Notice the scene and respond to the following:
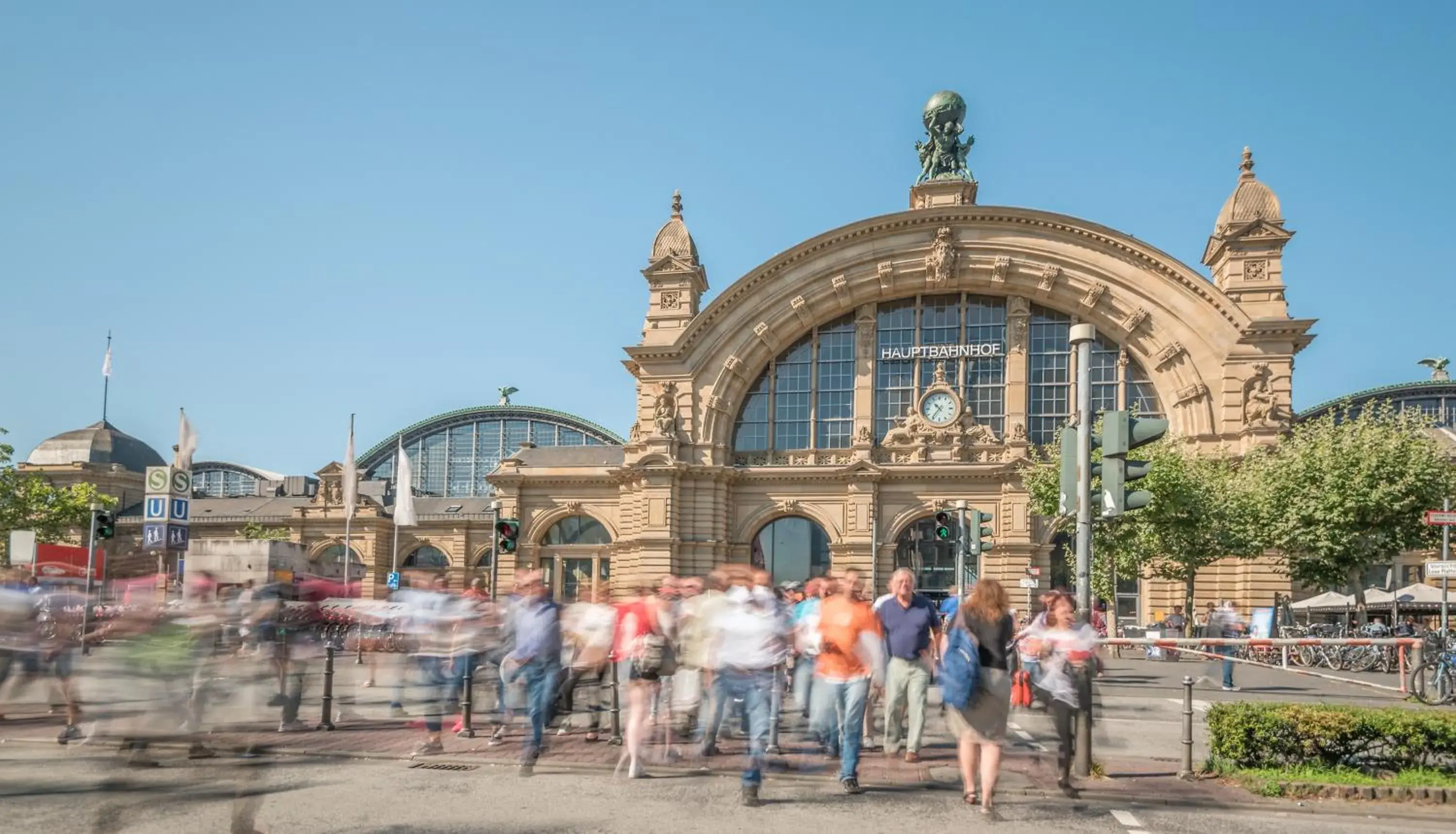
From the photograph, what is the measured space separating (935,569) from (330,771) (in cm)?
3596

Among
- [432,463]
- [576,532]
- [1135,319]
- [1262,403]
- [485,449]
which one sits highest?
[1135,319]

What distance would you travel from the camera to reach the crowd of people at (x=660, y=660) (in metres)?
9.72

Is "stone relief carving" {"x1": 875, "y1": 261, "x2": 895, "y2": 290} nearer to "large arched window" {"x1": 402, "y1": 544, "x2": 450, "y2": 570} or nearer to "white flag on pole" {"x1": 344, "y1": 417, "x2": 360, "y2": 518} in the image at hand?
"white flag on pole" {"x1": 344, "y1": 417, "x2": 360, "y2": 518}

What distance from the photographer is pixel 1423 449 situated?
3328 cm

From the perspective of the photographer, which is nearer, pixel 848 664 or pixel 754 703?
pixel 754 703

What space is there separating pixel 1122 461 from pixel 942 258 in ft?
112

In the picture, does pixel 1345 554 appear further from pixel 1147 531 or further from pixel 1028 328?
pixel 1028 328

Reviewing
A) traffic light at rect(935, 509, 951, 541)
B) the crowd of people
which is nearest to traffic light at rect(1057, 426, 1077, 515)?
the crowd of people

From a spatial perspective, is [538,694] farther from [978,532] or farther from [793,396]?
[793,396]

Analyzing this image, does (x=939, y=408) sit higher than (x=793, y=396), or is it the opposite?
(x=793, y=396)

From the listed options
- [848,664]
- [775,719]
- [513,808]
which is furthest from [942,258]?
[513,808]

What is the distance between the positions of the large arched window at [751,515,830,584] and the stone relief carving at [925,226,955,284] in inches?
448

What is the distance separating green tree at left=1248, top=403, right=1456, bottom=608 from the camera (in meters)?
32.8

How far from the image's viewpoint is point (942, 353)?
1821 inches
